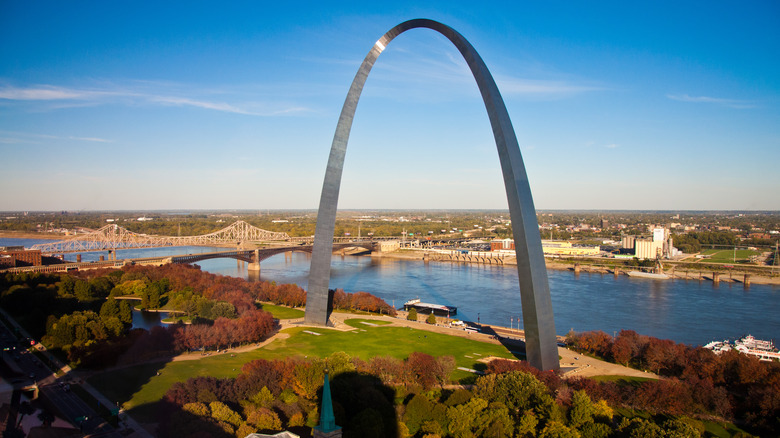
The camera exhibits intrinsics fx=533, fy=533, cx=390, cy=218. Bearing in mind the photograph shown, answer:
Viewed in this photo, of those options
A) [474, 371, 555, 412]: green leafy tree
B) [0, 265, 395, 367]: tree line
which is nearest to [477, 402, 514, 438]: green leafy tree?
[474, 371, 555, 412]: green leafy tree

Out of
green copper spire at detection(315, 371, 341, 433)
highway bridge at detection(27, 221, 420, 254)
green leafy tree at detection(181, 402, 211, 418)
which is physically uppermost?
green copper spire at detection(315, 371, 341, 433)

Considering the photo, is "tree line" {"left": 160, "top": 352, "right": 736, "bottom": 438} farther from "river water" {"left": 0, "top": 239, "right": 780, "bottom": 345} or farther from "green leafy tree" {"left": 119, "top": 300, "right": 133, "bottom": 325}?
"river water" {"left": 0, "top": 239, "right": 780, "bottom": 345}

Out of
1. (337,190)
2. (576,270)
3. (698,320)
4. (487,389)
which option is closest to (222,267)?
(576,270)

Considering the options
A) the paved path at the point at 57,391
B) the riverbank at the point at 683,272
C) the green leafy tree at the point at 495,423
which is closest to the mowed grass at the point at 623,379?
the green leafy tree at the point at 495,423

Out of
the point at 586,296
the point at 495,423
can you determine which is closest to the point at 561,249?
the point at 586,296

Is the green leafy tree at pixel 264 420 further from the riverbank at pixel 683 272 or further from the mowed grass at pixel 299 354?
the riverbank at pixel 683 272
